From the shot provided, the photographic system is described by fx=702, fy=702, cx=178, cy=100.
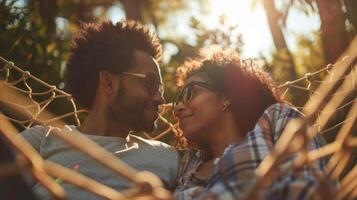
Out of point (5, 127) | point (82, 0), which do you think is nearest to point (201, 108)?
point (5, 127)

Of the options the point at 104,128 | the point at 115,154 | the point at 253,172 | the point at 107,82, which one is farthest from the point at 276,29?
the point at 253,172

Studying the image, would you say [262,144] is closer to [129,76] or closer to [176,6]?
[129,76]

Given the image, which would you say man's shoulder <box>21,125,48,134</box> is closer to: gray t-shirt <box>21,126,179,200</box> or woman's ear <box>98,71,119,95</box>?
gray t-shirt <box>21,126,179,200</box>

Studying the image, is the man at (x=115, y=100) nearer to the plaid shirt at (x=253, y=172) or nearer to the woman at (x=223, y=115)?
the woman at (x=223, y=115)

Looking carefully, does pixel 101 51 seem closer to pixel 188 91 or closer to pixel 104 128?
pixel 104 128

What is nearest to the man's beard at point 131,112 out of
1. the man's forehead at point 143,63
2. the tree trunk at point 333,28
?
the man's forehead at point 143,63

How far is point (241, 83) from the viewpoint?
1.89 m

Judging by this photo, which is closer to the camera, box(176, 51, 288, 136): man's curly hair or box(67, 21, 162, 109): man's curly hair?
box(176, 51, 288, 136): man's curly hair

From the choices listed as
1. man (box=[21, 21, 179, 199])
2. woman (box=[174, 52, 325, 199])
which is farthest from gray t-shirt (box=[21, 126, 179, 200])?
woman (box=[174, 52, 325, 199])

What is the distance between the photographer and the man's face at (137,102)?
7.16 feet

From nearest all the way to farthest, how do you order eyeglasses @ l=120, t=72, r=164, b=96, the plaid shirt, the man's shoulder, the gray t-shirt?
the plaid shirt, the gray t-shirt, the man's shoulder, eyeglasses @ l=120, t=72, r=164, b=96

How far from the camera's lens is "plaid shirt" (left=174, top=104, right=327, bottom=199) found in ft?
4.28

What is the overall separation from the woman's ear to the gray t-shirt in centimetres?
18

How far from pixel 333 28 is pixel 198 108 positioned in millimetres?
1950
